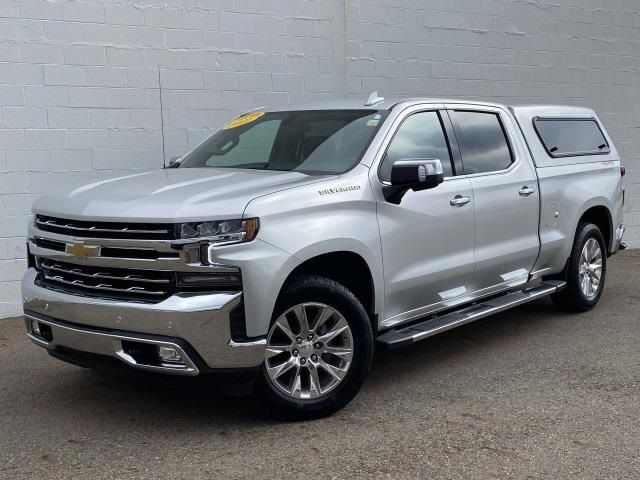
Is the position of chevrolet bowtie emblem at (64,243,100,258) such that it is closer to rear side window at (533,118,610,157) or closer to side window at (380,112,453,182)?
side window at (380,112,453,182)

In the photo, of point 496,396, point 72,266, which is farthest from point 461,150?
point 72,266

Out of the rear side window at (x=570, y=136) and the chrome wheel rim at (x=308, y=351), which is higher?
the rear side window at (x=570, y=136)

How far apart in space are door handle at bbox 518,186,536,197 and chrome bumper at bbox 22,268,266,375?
2.95 meters

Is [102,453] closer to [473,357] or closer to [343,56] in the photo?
[473,357]

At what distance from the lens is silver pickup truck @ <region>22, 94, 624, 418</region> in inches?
160

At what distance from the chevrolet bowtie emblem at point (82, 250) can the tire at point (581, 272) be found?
4447 millimetres

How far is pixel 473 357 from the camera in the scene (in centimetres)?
593

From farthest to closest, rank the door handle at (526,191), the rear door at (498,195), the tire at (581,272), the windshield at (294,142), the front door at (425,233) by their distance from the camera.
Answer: the tire at (581,272), the door handle at (526,191), the rear door at (498,195), the windshield at (294,142), the front door at (425,233)

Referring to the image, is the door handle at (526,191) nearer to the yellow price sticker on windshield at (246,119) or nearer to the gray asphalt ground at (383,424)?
the gray asphalt ground at (383,424)

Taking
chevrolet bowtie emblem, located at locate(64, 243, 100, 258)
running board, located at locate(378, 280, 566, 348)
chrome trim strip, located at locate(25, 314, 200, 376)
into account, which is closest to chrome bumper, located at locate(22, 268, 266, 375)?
chrome trim strip, located at locate(25, 314, 200, 376)

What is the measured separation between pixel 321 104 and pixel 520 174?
5.67 ft

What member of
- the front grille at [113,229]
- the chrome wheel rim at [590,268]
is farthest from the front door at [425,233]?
the chrome wheel rim at [590,268]

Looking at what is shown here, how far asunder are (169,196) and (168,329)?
29.5 inches

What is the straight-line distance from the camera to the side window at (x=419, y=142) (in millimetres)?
5168
